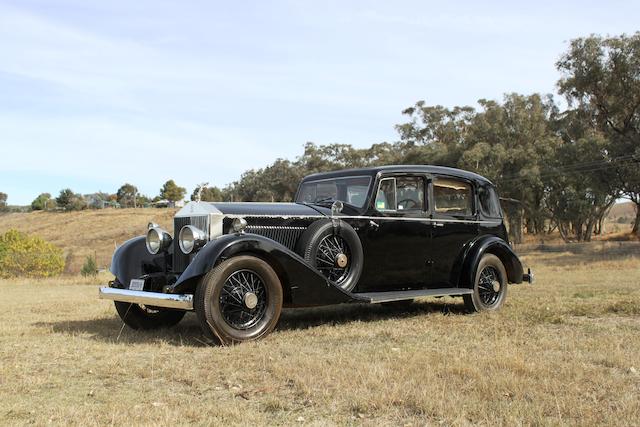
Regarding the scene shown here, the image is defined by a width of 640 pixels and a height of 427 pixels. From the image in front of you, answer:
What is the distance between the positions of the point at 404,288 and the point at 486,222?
1.95 m

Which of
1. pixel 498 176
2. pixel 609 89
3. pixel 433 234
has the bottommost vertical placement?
pixel 433 234

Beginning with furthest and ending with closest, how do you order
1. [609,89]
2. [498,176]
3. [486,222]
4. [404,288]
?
[498,176]
[609,89]
[486,222]
[404,288]

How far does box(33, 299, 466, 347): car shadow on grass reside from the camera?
247 inches

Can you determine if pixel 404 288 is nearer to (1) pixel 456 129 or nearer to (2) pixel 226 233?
(2) pixel 226 233

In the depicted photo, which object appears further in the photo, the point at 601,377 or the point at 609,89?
the point at 609,89

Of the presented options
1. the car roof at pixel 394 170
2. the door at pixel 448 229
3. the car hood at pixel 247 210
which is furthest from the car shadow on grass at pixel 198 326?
the car roof at pixel 394 170

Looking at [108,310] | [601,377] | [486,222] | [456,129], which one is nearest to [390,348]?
[601,377]

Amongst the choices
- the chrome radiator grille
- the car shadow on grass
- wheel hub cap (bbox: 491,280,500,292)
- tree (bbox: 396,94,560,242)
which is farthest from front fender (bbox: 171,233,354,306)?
tree (bbox: 396,94,560,242)

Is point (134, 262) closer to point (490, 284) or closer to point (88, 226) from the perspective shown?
point (490, 284)

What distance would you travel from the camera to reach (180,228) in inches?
262

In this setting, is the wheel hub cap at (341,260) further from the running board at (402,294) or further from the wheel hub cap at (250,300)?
the wheel hub cap at (250,300)

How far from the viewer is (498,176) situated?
41.1 meters

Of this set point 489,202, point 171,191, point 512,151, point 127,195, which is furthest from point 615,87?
point 127,195

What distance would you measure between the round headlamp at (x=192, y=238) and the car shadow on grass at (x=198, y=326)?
3.07ft
